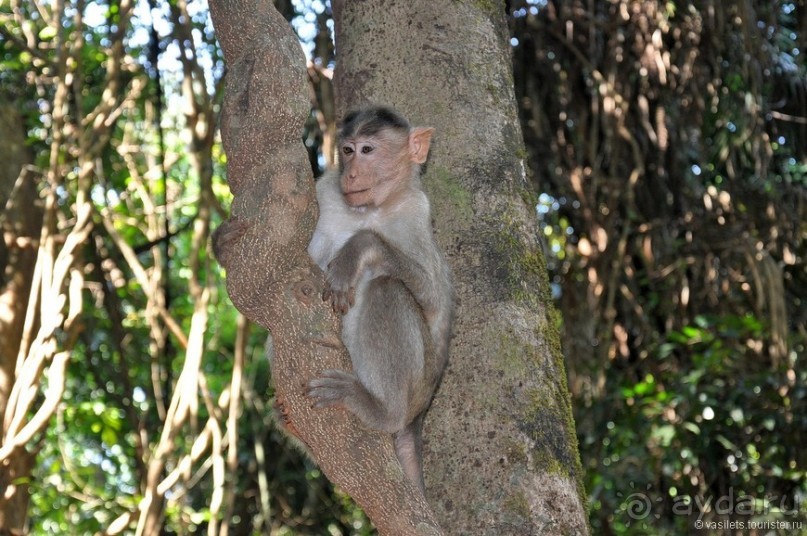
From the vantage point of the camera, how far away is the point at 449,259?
3387 mm

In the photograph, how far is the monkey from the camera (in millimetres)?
3053

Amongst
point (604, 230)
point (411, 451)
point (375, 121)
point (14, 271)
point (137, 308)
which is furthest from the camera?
point (137, 308)

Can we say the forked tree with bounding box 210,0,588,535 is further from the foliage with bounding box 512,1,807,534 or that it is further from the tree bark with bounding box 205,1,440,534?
the foliage with bounding box 512,1,807,534

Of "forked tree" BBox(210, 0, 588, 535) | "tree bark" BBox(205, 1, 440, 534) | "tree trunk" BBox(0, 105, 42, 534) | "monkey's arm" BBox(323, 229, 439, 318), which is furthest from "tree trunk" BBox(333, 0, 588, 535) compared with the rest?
"tree trunk" BBox(0, 105, 42, 534)

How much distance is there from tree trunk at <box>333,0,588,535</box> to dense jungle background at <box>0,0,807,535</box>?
195 cm

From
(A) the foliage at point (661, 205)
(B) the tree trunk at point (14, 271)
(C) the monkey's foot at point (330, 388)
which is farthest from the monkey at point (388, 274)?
(A) the foliage at point (661, 205)

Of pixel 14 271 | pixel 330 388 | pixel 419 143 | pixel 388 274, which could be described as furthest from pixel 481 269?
pixel 14 271

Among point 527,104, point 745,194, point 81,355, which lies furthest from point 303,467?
point 745,194

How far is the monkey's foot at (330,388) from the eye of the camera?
240 centimetres

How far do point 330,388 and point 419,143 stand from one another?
123 centimetres

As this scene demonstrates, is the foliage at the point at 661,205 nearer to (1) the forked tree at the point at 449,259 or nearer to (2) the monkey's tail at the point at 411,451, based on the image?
(1) the forked tree at the point at 449,259

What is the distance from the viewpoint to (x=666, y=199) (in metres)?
7.00

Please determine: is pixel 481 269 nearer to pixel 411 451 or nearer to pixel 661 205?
pixel 411 451

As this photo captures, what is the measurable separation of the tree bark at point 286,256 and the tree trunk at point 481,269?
66 centimetres
